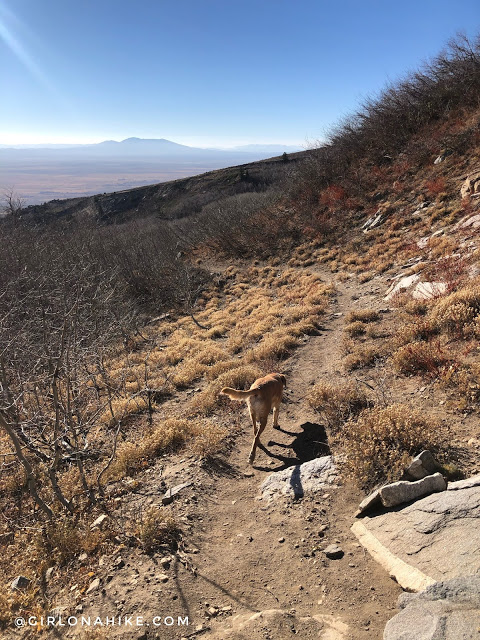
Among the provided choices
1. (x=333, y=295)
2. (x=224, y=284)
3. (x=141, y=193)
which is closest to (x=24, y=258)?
(x=224, y=284)

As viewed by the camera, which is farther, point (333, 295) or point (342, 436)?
point (333, 295)

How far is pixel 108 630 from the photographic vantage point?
3.13m

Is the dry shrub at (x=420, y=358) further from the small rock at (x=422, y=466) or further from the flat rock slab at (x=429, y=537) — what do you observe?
the flat rock slab at (x=429, y=537)

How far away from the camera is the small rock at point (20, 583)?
3908 millimetres

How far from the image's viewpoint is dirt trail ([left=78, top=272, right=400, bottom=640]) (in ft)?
9.71

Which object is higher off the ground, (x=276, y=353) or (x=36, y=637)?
(x=276, y=353)

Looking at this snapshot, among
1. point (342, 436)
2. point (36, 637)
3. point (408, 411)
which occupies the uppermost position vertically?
point (408, 411)

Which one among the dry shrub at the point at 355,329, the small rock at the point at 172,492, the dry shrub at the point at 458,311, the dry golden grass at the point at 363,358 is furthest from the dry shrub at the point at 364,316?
the small rock at the point at 172,492

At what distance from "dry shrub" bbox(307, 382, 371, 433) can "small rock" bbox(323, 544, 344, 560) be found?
88.4 inches

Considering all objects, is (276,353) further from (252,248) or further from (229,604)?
(252,248)

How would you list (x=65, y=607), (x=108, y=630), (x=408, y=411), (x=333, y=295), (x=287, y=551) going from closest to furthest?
1. (x=108, y=630)
2. (x=65, y=607)
3. (x=287, y=551)
4. (x=408, y=411)
5. (x=333, y=295)

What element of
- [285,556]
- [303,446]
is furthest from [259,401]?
[285,556]

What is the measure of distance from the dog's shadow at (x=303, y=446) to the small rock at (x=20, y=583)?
3.11m

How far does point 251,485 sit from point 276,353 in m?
4.73
